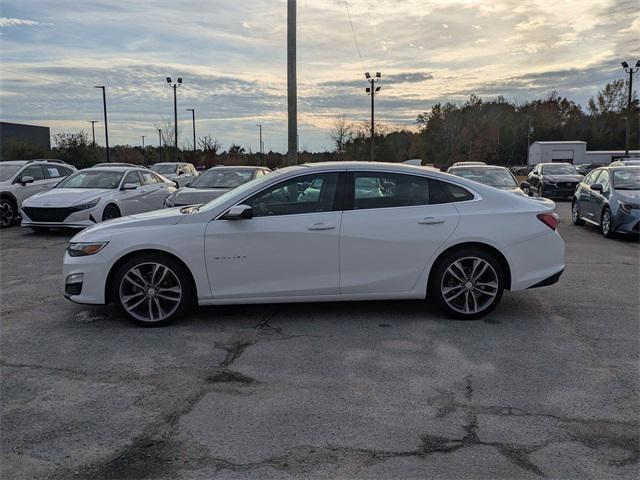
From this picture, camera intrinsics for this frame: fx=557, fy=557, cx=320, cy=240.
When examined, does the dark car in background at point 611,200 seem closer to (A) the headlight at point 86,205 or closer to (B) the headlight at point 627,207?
(B) the headlight at point 627,207

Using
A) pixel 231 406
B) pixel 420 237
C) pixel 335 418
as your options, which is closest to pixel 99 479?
pixel 231 406

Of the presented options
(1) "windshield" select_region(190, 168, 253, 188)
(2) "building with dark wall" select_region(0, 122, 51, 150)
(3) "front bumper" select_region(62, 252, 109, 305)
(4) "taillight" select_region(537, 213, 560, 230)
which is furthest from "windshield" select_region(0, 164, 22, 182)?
(2) "building with dark wall" select_region(0, 122, 51, 150)

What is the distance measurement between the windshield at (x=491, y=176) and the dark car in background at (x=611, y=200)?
5.97ft

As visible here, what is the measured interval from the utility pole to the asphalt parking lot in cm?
1222

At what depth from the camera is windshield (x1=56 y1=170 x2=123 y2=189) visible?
42.2ft

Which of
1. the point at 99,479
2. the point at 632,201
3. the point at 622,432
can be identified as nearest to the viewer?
the point at 99,479

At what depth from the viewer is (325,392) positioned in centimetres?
389

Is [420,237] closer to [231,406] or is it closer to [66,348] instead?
[231,406]

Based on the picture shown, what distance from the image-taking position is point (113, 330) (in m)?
5.32

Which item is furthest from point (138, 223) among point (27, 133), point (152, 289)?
point (27, 133)

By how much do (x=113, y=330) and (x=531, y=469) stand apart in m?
3.92

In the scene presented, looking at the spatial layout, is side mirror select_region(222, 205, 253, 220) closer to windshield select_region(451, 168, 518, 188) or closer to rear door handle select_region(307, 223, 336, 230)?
rear door handle select_region(307, 223, 336, 230)

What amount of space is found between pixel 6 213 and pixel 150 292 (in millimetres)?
10466

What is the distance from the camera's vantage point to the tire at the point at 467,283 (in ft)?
18.0
